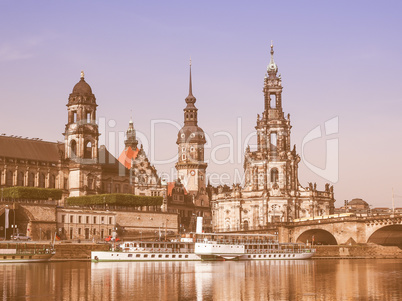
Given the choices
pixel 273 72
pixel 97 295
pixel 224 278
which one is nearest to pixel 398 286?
pixel 224 278

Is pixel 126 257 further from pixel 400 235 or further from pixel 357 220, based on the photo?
pixel 400 235

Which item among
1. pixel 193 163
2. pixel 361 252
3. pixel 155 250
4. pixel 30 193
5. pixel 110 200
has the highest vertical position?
pixel 193 163

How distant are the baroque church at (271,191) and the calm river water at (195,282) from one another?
158 ft

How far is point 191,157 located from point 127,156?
1542cm

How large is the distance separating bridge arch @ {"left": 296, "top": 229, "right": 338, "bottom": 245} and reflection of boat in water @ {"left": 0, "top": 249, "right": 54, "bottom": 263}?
154 feet

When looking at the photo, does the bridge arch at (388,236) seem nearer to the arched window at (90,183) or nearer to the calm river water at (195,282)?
the calm river water at (195,282)

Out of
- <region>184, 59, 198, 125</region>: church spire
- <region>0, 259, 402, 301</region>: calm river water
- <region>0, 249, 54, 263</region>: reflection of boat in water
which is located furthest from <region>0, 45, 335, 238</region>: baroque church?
<region>0, 259, 402, 301</region>: calm river water

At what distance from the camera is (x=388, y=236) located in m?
114

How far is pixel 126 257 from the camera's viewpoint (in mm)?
86188

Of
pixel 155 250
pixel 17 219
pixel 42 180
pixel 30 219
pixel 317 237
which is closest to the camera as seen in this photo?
pixel 155 250

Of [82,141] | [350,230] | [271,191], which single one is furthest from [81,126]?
[350,230]

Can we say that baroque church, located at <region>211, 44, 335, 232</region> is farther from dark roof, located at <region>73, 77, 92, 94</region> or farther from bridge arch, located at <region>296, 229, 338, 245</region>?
dark roof, located at <region>73, 77, 92, 94</region>

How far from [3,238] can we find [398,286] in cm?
5685

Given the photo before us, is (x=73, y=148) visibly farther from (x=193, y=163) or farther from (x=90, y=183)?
(x=193, y=163)
